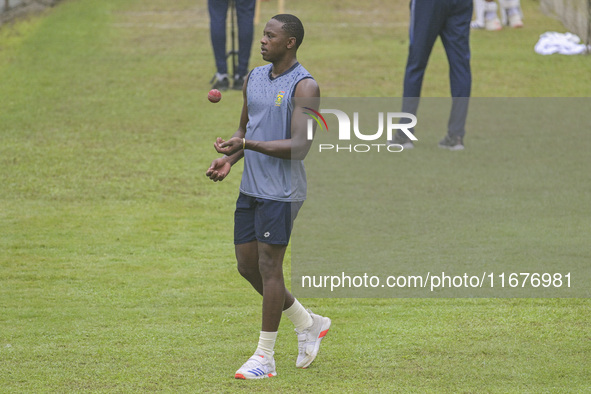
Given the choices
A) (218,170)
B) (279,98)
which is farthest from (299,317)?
(279,98)

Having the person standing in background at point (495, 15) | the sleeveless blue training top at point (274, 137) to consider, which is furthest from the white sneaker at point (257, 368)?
the person standing in background at point (495, 15)

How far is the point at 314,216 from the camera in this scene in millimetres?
8648

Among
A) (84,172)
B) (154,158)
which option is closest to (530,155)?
(154,158)

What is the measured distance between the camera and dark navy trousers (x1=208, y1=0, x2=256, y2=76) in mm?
12672

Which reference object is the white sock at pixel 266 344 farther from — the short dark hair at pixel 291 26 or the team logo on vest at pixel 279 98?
the short dark hair at pixel 291 26

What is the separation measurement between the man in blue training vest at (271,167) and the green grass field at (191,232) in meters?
0.36

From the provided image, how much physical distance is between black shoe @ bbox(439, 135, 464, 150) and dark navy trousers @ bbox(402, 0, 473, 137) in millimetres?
57

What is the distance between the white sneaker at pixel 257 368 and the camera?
4.96 metres

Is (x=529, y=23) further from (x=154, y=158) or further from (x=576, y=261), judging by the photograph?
(x=576, y=261)

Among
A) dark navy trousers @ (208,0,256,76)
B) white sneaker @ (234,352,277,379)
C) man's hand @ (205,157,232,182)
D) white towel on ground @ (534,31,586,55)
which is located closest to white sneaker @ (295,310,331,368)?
white sneaker @ (234,352,277,379)

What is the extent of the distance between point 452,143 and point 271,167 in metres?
6.06

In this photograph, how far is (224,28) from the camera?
12711 mm

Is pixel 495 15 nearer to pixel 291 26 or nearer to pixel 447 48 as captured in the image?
pixel 447 48

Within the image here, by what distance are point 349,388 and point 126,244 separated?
3.41 m
